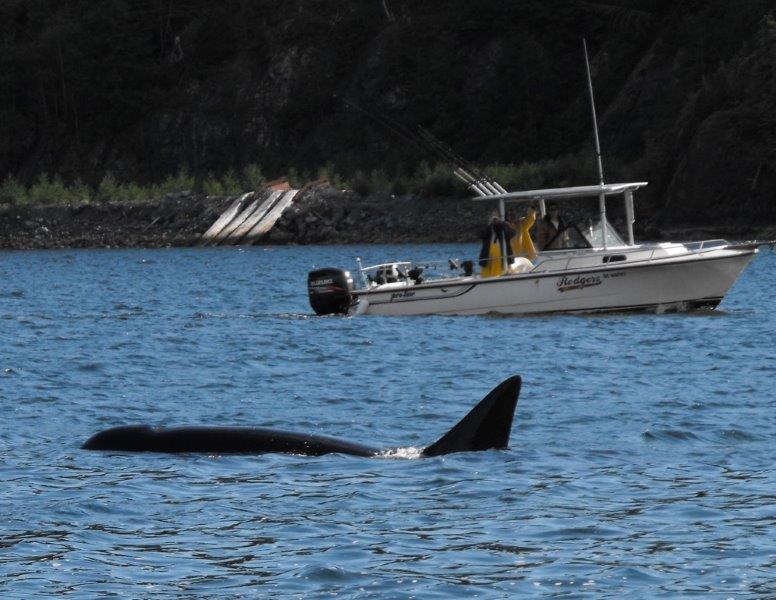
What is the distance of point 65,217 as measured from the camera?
9181 centimetres

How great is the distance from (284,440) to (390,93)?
8407 cm

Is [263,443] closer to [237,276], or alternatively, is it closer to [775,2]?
[237,276]

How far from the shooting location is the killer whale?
15992 millimetres

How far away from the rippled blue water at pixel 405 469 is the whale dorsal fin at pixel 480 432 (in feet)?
0.66

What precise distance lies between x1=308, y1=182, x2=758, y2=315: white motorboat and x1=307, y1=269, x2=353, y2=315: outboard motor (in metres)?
0.88

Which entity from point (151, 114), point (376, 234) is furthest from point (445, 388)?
point (151, 114)

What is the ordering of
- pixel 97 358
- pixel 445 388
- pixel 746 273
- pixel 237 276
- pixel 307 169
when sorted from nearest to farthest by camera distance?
pixel 445 388 → pixel 97 358 → pixel 746 273 → pixel 237 276 → pixel 307 169

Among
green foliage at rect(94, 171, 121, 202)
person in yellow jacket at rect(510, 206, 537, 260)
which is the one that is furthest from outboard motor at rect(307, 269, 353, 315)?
green foliage at rect(94, 171, 121, 202)

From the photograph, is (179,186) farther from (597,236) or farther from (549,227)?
(597,236)

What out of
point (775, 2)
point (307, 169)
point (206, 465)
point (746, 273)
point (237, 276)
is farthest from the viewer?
point (307, 169)

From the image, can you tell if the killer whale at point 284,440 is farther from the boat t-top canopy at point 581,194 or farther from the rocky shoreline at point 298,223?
the rocky shoreline at point 298,223

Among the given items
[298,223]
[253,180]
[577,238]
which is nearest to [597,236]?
[577,238]

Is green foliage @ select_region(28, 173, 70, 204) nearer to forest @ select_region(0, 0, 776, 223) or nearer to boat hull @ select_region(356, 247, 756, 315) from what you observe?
forest @ select_region(0, 0, 776, 223)

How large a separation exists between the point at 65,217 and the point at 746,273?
162 ft
